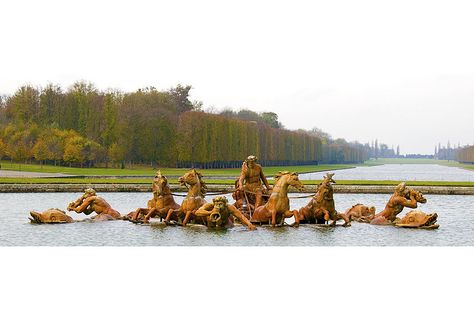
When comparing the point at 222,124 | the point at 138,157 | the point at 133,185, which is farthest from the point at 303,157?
the point at 133,185

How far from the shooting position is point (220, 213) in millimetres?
18266

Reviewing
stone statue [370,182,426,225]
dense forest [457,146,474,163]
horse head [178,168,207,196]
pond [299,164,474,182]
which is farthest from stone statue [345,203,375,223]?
dense forest [457,146,474,163]

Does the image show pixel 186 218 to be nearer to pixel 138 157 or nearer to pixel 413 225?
pixel 413 225

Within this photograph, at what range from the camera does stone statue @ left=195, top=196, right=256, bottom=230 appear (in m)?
18.2

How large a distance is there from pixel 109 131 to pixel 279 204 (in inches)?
1858

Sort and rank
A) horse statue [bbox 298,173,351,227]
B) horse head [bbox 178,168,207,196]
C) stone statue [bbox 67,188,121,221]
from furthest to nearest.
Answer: stone statue [bbox 67,188,121,221]
horse statue [bbox 298,173,351,227]
horse head [bbox 178,168,207,196]

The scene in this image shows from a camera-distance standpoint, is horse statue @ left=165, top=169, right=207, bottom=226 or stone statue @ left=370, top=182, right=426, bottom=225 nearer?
horse statue @ left=165, top=169, right=207, bottom=226

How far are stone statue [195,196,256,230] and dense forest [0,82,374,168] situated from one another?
40449 mm

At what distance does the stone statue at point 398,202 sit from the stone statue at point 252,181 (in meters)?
3.47

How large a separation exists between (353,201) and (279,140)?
62.5 meters

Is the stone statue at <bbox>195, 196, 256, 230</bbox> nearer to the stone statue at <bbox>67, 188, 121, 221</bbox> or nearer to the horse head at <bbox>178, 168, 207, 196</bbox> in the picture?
the horse head at <bbox>178, 168, 207, 196</bbox>

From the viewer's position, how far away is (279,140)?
304 ft

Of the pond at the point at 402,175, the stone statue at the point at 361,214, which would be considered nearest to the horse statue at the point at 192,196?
the stone statue at the point at 361,214

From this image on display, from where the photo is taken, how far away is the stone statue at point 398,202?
65.7ft
